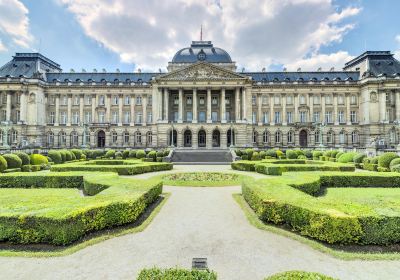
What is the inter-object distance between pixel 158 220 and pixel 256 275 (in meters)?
5.73

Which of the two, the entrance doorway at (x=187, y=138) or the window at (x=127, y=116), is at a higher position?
the window at (x=127, y=116)

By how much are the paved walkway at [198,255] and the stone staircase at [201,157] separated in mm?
31956

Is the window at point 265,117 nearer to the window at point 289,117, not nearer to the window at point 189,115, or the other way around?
the window at point 289,117

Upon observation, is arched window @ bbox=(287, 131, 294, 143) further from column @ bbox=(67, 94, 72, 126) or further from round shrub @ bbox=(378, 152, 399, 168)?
column @ bbox=(67, 94, 72, 126)

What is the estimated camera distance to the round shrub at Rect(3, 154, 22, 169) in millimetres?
25106

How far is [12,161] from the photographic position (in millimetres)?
25328

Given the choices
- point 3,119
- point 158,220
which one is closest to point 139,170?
point 158,220

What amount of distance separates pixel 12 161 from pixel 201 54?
46.0 meters

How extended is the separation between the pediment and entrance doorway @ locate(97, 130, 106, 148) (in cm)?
2076

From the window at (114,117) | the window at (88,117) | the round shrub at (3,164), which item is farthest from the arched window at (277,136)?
the round shrub at (3,164)

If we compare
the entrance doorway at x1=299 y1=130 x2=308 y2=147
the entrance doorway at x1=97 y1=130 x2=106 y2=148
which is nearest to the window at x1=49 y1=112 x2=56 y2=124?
the entrance doorway at x1=97 y1=130 x2=106 y2=148

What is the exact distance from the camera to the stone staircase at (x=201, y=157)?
4306 centimetres

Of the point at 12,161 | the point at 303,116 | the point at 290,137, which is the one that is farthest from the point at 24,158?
the point at 303,116

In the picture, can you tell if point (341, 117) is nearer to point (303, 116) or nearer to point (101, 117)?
point (303, 116)
